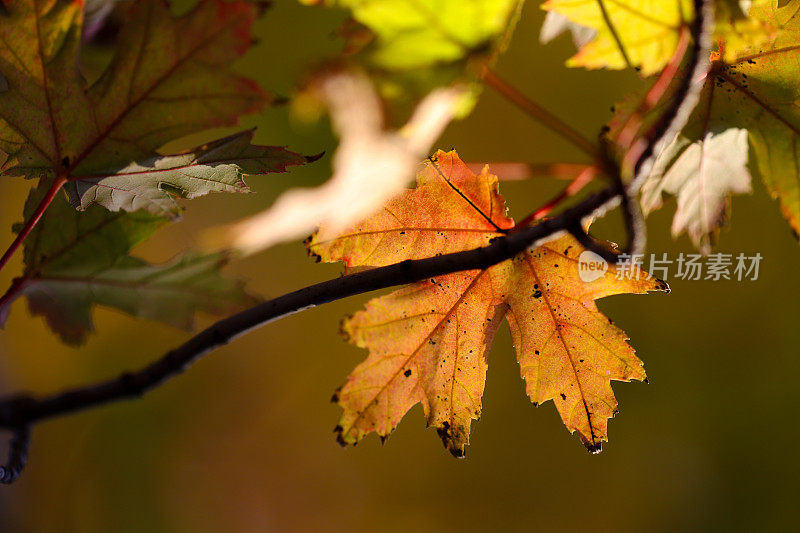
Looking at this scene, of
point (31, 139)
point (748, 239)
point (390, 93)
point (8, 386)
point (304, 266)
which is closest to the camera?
point (390, 93)

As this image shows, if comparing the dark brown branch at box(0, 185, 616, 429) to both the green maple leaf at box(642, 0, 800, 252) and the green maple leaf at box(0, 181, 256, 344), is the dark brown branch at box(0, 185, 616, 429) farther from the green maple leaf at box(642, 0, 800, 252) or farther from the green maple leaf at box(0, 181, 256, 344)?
the green maple leaf at box(642, 0, 800, 252)

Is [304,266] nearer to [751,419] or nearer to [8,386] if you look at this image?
[8,386]

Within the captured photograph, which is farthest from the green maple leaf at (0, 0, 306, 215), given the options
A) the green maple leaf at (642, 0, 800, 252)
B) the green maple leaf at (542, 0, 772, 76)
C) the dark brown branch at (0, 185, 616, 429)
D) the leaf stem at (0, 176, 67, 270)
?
the green maple leaf at (642, 0, 800, 252)

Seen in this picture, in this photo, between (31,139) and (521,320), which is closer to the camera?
(31,139)

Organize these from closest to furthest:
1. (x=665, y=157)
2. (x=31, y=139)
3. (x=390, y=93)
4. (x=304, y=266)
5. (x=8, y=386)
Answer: (x=390, y=93), (x=31, y=139), (x=665, y=157), (x=8, y=386), (x=304, y=266)

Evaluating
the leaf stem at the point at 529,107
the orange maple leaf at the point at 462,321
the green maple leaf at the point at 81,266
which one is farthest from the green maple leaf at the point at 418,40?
the green maple leaf at the point at 81,266

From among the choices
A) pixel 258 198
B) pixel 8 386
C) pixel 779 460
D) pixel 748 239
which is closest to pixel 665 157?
pixel 8 386

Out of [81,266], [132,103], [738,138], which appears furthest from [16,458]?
[738,138]

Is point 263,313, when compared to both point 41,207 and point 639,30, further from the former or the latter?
point 639,30
